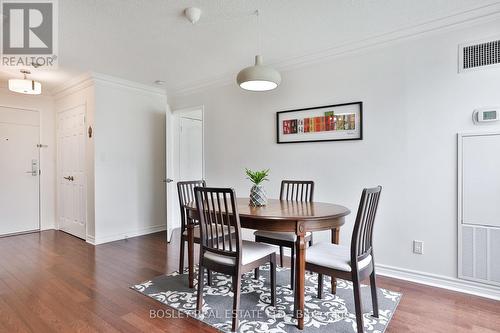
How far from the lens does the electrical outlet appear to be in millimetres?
2648

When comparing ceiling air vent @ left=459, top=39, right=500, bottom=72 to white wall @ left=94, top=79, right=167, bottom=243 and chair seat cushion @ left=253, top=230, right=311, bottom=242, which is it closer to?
chair seat cushion @ left=253, top=230, right=311, bottom=242

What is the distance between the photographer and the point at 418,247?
8.74ft

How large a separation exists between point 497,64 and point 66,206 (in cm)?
560

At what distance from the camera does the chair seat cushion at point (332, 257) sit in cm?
186

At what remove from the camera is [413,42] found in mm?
2660

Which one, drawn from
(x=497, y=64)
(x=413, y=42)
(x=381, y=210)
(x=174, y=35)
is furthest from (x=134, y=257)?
(x=497, y=64)

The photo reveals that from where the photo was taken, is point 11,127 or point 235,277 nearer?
point 235,277

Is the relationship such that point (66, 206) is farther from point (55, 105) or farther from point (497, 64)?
point (497, 64)

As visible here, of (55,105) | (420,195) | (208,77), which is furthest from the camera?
(55,105)

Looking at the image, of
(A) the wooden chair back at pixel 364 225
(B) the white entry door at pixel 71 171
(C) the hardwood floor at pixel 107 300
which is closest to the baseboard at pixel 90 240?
(B) the white entry door at pixel 71 171

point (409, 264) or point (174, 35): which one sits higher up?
point (174, 35)

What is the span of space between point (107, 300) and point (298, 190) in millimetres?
1908

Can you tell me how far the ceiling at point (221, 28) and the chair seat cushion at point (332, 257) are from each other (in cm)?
184

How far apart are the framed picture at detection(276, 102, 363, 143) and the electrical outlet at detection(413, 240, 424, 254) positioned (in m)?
1.09
